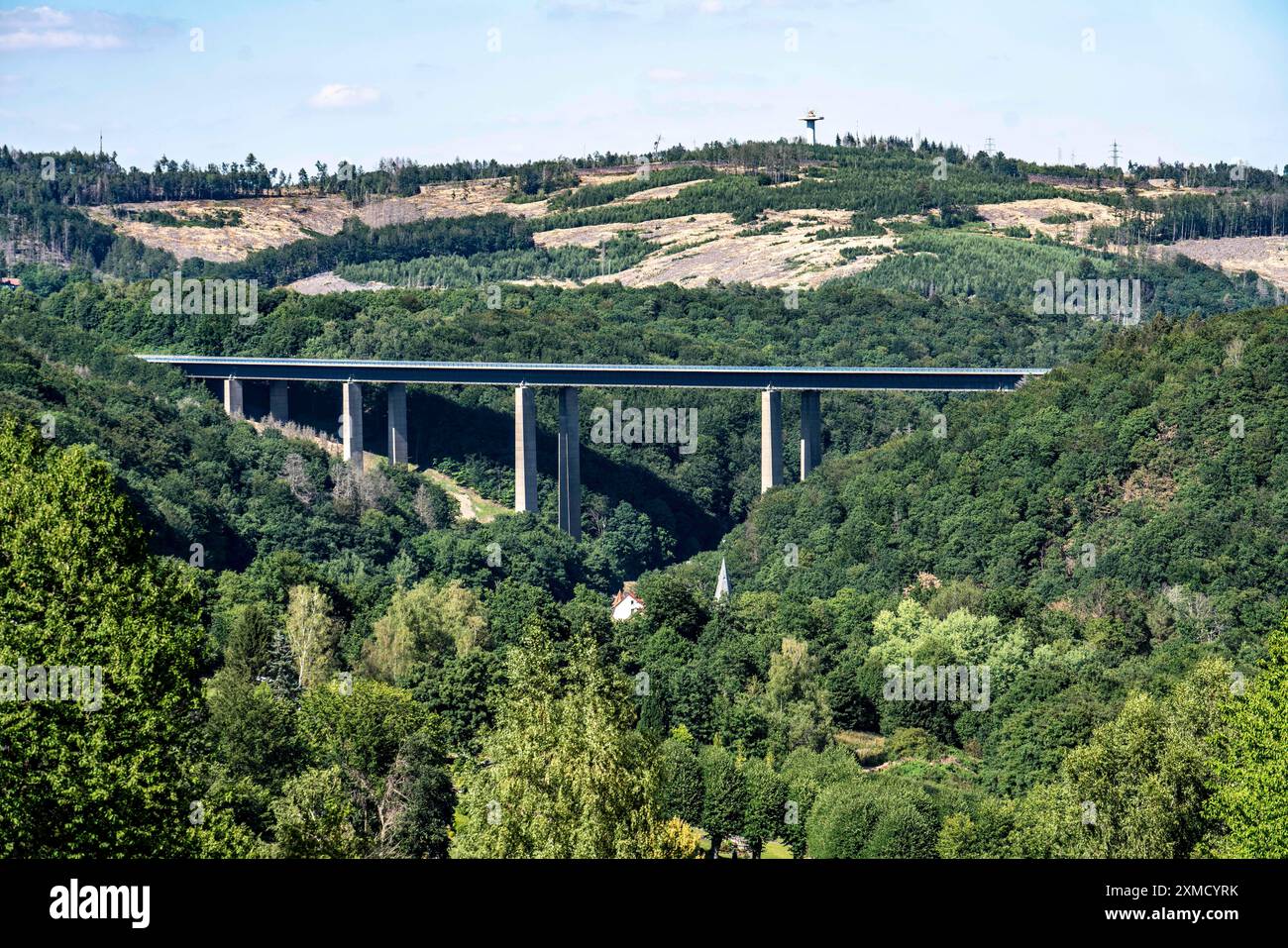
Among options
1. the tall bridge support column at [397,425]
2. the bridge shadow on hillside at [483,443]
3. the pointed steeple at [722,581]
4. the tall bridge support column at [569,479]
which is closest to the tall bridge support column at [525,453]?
the tall bridge support column at [569,479]

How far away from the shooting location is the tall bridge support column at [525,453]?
465 feet

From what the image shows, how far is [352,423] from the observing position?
5600 inches

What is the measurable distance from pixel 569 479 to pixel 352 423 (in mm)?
15333

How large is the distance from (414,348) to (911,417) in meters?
39.0

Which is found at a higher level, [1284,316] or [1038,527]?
[1284,316]

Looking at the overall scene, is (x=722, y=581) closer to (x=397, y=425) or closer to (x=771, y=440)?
(x=771, y=440)

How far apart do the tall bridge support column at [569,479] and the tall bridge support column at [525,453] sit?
1957 mm

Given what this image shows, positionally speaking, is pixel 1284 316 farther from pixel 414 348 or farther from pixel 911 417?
pixel 414 348

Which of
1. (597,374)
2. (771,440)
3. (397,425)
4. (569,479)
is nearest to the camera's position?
(569,479)

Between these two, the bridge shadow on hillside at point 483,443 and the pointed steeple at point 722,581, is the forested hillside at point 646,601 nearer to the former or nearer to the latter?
the bridge shadow on hillside at point 483,443

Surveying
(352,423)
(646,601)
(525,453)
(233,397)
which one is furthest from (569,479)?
(646,601)
